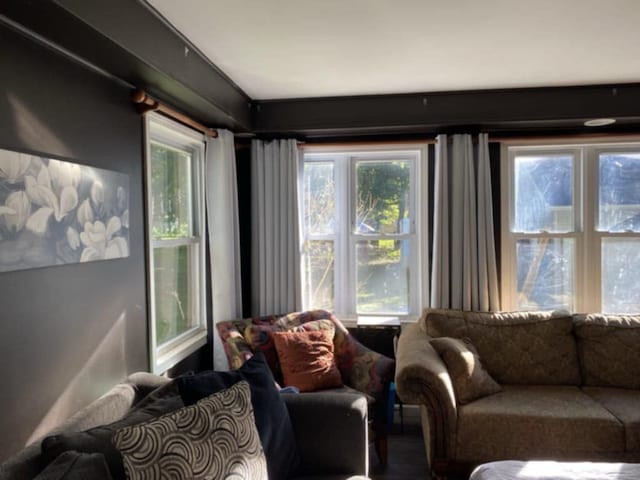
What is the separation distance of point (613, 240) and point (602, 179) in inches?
18.8

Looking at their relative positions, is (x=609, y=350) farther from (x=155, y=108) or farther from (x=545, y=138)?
(x=155, y=108)

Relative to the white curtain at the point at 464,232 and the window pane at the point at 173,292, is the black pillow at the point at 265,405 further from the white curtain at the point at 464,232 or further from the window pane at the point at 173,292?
the white curtain at the point at 464,232

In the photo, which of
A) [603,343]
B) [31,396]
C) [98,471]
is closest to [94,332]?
[31,396]

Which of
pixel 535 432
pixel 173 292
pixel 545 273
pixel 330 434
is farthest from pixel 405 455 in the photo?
pixel 173 292

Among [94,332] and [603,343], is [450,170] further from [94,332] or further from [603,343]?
[94,332]

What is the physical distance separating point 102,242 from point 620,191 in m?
3.60

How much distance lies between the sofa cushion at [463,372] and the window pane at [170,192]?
181 cm

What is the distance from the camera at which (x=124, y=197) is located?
2.18 meters

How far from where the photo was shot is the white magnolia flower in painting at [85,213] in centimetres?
183

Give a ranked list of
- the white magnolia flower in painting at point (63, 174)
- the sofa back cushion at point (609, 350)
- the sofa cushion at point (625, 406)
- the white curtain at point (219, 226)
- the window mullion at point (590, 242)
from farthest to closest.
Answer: the window mullion at point (590, 242) → the white curtain at point (219, 226) → the sofa back cushion at point (609, 350) → the sofa cushion at point (625, 406) → the white magnolia flower in painting at point (63, 174)

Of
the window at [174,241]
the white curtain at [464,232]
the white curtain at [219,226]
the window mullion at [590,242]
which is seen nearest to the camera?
the window at [174,241]

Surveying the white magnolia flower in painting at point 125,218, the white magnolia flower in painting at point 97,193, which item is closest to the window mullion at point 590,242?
the white magnolia flower in painting at point 125,218

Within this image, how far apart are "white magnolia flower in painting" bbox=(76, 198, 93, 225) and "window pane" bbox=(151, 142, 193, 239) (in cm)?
64

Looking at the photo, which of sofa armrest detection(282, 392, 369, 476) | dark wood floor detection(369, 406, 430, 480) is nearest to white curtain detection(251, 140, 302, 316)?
dark wood floor detection(369, 406, 430, 480)
